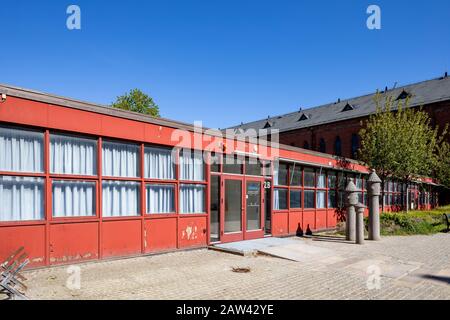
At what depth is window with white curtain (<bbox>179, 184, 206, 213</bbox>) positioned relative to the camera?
10.8m

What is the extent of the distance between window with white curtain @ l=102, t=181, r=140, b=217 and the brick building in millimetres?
34387

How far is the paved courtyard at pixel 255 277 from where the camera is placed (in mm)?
6422

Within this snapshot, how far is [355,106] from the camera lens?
4750 cm

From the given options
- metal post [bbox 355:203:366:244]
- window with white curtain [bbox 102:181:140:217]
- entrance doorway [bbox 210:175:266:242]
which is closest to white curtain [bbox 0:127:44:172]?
window with white curtain [bbox 102:181:140:217]

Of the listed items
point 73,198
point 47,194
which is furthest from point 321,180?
point 47,194

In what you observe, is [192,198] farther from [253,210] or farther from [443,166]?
[443,166]

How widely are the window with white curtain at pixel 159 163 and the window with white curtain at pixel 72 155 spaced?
4.97 feet

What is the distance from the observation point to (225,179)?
39.1 feet

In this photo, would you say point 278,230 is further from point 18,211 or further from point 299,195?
point 18,211

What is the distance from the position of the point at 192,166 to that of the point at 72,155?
367 centimetres

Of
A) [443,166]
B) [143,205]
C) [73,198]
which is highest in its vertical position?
[443,166]

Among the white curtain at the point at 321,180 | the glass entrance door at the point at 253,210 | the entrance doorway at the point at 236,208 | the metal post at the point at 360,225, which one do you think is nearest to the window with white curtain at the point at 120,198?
the entrance doorway at the point at 236,208
